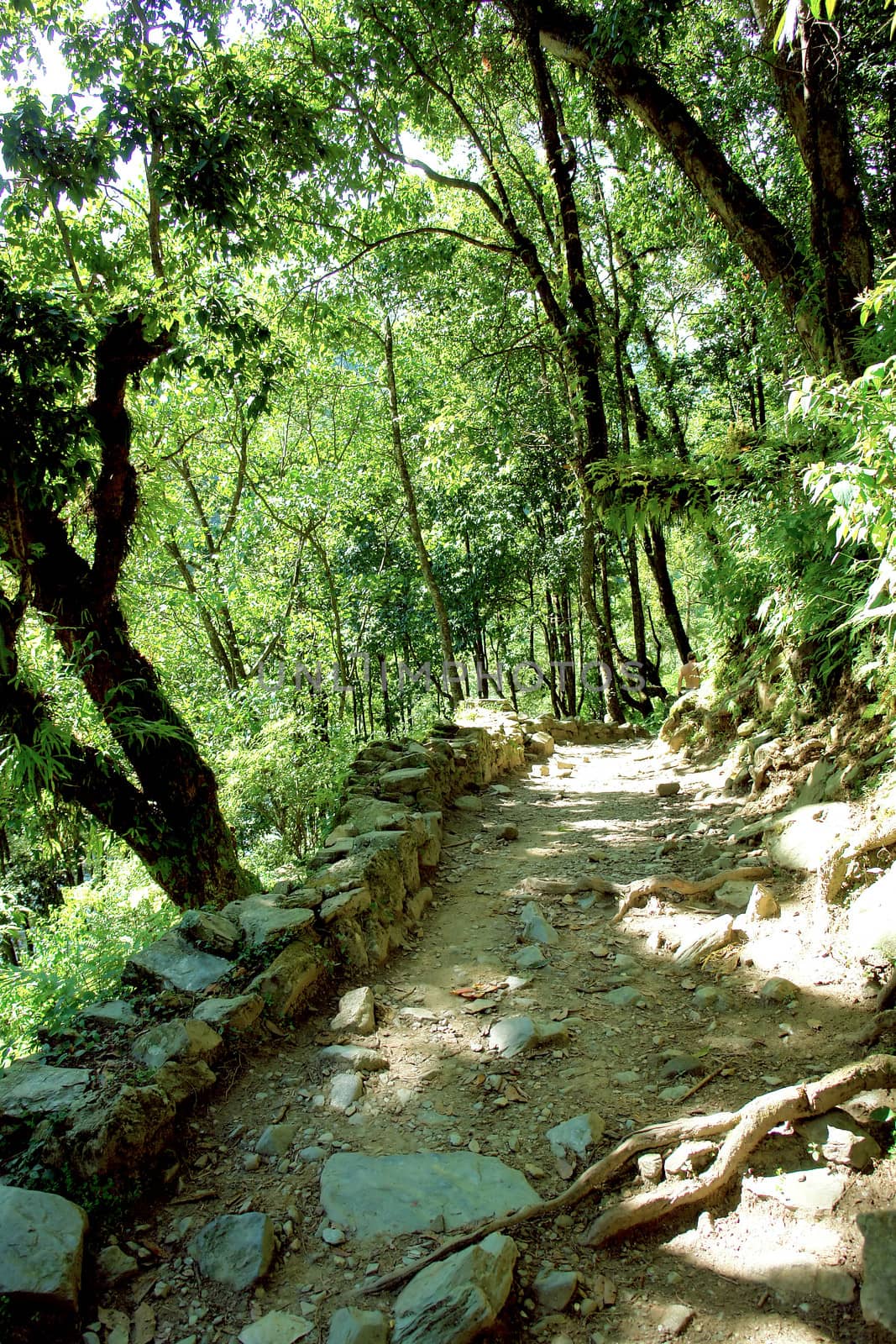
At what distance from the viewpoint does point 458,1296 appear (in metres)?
1.66

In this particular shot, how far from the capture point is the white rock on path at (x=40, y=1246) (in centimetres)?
162

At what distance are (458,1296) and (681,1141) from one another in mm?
719

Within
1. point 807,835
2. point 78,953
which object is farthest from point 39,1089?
point 807,835

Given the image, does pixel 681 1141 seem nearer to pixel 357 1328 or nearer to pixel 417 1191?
pixel 417 1191

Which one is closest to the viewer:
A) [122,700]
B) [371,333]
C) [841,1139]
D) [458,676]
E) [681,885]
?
[841,1139]

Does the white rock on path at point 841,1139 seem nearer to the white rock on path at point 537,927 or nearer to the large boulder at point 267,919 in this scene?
the white rock on path at point 537,927

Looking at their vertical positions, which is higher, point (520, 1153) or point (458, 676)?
point (458, 676)

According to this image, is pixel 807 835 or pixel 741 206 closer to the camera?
pixel 807 835

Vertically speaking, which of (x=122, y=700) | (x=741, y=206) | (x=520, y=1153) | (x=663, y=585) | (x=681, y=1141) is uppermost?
(x=741, y=206)

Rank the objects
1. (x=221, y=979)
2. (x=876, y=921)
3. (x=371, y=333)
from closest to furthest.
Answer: (x=876, y=921) < (x=221, y=979) < (x=371, y=333)

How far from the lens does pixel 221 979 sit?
2.93 meters

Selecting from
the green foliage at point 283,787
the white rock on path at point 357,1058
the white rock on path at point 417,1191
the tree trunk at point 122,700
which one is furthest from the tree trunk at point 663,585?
the white rock on path at point 417,1191

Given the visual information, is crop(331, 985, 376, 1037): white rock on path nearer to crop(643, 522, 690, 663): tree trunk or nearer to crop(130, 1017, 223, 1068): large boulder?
crop(130, 1017, 223, 1068): large boulder

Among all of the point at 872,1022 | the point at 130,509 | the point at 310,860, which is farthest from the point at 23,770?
the point at 872,1022
